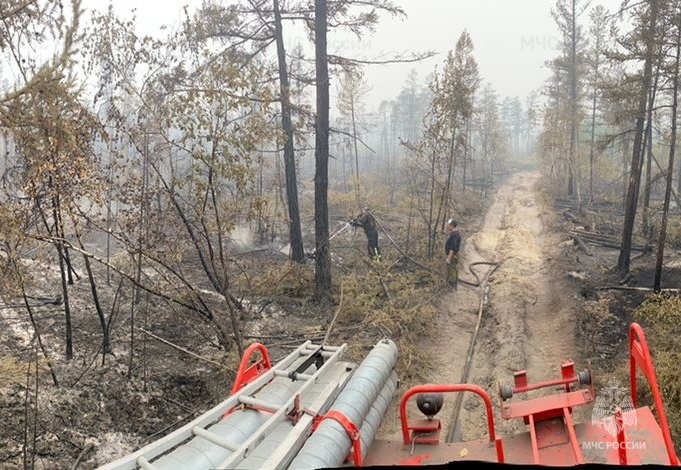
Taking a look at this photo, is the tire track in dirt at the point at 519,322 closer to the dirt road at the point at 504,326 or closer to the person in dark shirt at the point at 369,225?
the dirt road at the point at 504,326

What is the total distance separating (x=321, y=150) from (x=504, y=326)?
20.6 ft

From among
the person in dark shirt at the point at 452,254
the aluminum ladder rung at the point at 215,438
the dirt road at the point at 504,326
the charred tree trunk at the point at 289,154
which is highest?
the charred tree trunk at the point at 289,154

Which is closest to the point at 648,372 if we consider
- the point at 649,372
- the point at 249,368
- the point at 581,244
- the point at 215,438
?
the point at 649,372

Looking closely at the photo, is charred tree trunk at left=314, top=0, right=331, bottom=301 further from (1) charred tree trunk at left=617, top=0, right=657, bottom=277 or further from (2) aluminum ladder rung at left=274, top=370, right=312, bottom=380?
(1) charred tree trunk at left=617, top=0, right=657, bottom=277

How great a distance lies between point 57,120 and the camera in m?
5.45

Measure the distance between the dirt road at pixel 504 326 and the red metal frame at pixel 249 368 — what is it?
3.38 meters

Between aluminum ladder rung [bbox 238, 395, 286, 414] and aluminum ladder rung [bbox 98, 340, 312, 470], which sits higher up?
aluminum ladder rung [bbox 98, 340, 312, 470]

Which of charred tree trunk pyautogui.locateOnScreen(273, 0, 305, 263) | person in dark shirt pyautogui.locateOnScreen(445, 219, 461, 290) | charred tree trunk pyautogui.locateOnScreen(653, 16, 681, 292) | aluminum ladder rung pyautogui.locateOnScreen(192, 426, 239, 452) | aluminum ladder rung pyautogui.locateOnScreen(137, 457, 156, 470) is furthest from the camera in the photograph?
person in dark shirt pyautogui.locateOnScreen(445, 219, 461, 290)

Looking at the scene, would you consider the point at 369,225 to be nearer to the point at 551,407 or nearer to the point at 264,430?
the point at 551,407

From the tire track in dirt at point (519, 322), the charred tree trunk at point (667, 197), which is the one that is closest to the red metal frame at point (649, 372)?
the tire track in dirt at point (519, 322)

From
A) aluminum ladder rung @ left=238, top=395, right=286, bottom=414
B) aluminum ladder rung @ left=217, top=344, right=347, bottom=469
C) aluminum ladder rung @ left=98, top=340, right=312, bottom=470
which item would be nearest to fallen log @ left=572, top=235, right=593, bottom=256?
aluminum ladder rung @ left=217, top=344, right=347, bottom=469

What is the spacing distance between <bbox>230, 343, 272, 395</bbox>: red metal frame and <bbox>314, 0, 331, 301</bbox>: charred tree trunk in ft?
22.4

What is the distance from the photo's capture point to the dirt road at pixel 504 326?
8.92 metres

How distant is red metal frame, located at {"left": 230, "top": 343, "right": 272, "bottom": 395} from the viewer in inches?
203
